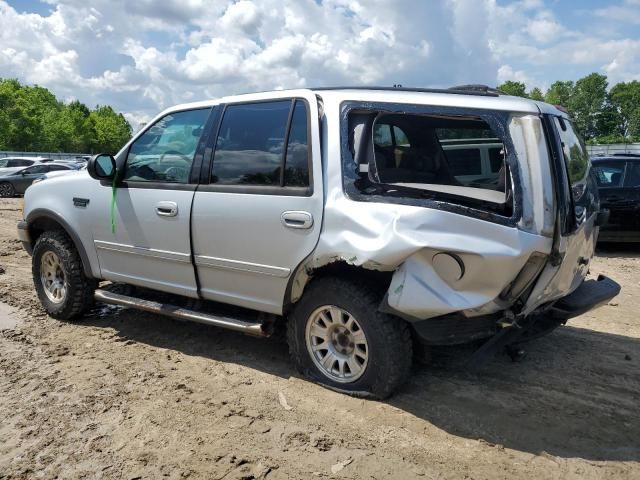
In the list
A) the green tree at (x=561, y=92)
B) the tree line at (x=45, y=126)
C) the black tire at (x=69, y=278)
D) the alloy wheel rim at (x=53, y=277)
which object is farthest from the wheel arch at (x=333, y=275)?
the green tree at (x=561, y=92)

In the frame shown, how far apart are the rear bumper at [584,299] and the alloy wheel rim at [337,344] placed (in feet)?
4.35

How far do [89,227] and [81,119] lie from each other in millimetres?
83593

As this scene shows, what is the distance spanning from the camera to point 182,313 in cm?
451

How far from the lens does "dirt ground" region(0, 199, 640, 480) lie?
307 centimetres

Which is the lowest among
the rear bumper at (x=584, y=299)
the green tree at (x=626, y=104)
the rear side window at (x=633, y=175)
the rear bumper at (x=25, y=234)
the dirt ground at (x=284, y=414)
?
the dirt ground at (x=284, y=414)

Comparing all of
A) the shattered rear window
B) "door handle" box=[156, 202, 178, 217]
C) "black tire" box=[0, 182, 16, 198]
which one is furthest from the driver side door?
"black tire" box=[0, 182, 16, 198]

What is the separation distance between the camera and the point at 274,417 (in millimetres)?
3598

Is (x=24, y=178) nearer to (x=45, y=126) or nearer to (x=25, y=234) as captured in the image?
(x=25, y=234)

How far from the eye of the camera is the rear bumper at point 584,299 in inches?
149

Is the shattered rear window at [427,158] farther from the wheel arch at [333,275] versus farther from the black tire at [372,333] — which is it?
the black tire at [372,333]

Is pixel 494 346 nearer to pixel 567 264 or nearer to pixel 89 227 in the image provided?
pixel 567 264

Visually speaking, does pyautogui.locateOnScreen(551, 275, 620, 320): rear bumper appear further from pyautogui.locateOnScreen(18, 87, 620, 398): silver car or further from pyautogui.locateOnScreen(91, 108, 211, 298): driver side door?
pyautogui.locateOnScreen(91, 108, 211, 298): driver side door

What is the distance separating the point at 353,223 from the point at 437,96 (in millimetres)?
933

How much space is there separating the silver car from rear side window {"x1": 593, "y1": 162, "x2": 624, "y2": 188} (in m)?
5.38
